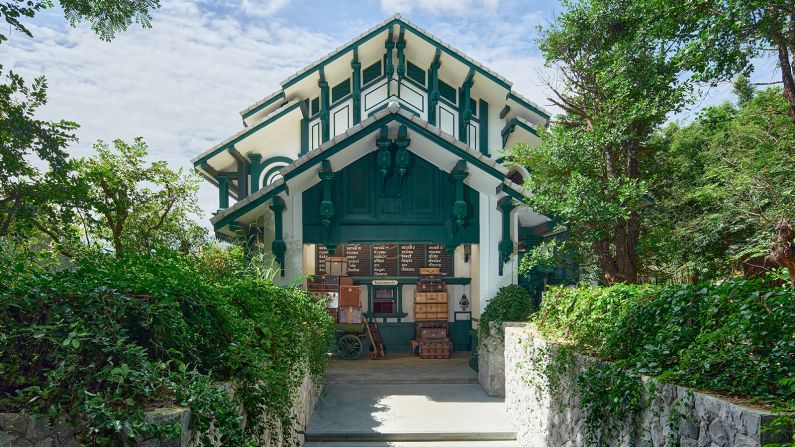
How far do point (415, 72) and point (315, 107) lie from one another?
327 cm

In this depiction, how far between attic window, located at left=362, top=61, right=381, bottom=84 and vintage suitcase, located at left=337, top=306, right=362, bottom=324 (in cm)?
695

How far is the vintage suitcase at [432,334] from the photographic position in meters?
15.1

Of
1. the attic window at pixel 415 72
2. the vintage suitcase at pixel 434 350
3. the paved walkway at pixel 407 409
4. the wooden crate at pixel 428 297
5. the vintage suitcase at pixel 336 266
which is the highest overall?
the attic window at pixel 415 72

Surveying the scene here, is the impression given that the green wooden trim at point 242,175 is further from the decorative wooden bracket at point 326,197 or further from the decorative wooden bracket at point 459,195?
the decorative wooden bracket at point 459,195

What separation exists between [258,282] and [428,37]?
10284 mm

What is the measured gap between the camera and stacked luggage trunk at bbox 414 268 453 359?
15062 mm

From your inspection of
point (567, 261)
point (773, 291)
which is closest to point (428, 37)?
point (567, 261)

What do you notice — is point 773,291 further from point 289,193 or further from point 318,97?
point 318,97

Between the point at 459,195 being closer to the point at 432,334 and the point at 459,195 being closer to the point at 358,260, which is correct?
the point at 432,334

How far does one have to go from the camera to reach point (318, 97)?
54.1ft

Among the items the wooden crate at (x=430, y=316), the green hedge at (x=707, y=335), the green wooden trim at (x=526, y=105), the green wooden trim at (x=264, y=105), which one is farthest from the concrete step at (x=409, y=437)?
the green wooden trim at (x=264, y=105)

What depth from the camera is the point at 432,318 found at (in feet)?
51.6

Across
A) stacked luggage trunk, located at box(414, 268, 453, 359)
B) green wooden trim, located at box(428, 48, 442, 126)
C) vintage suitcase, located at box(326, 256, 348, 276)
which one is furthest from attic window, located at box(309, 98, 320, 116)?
stacked luggage trunk, located at box(414, 268, 453, 359)

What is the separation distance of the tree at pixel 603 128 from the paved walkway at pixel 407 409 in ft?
13.4
